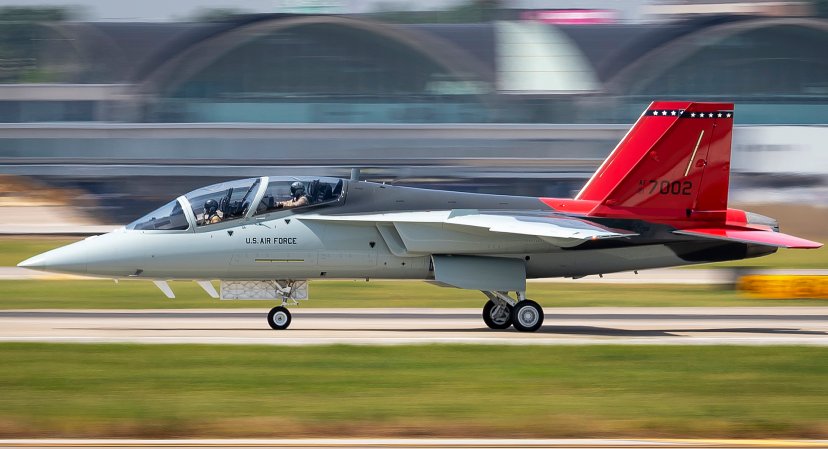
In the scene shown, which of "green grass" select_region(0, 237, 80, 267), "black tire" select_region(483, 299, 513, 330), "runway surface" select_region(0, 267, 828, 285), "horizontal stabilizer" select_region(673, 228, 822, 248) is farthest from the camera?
"green grass" select_region(0, 237, 80, 267)

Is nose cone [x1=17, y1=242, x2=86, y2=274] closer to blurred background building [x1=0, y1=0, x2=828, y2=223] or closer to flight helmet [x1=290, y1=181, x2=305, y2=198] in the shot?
flight helmet [x1=290, y1=181, x2=305, y2=198]

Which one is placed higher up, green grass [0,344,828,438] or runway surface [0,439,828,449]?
green grass [0,344,828,438]

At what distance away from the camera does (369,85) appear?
71125mm

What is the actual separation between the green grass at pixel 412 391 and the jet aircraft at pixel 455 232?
8.97ft

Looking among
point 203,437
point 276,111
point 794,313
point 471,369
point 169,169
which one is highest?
point 276,111

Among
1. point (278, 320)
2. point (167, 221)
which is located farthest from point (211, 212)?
point (278, 320)

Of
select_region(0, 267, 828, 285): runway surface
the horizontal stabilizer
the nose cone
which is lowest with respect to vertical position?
the nose cone

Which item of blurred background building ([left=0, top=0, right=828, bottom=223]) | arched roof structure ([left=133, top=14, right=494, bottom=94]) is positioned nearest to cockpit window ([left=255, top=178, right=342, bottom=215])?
blurred background building ([left=0, top=0, right=828, bottom=223])

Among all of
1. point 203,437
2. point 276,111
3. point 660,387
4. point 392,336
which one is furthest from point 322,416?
point 276,111

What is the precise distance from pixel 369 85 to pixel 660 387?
193ft

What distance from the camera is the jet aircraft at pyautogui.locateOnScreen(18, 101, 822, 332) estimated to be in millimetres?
19078

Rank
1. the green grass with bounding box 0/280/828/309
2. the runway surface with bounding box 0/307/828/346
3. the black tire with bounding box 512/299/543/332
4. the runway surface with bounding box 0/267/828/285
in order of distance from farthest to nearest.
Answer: the runway surface with bounding box 0/267/828/285
the green grass with bounding box 0/280/828/309
the black tire with bounding box 512/299/543/332
the runway surface with bounding box 0/307/828/346

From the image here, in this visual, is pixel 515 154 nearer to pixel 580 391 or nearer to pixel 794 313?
pixel 794 313

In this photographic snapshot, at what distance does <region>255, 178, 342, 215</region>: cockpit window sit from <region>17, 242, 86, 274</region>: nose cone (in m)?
3.14
